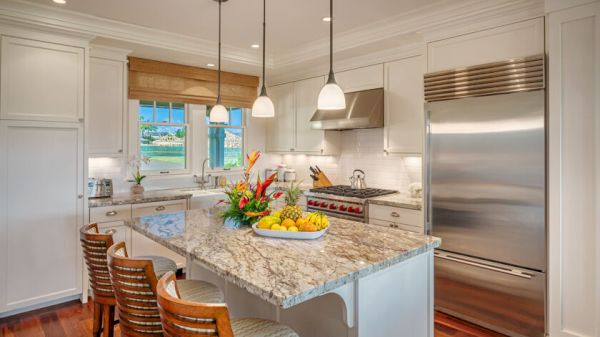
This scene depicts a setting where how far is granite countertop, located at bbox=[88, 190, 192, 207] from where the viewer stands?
11.8 ft

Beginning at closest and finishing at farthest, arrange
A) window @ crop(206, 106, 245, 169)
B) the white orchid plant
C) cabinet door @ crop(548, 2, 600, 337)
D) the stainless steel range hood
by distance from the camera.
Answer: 1. cabinet door @ crop(548, 2, 600, 337)
2. the stainless steel range hood
3. the white orchid plant
4. window @ crop(206, 106, 245, 169)

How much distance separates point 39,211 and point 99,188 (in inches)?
27.2

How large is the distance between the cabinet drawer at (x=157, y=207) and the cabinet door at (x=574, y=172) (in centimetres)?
343

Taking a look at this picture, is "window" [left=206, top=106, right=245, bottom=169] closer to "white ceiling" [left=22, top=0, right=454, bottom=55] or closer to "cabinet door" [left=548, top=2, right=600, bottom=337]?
"white ceiling" [left=22, top=0, right=454, bottom=55]

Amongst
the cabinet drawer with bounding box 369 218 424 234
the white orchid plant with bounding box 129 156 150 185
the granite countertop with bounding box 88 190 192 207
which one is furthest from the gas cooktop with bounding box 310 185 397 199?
the white orchid plant with bounding box 129 156 150 185

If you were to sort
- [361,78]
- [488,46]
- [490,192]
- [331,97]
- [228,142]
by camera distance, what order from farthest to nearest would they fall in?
1. [228,142]
2. [361,78]
3. [488,46]
4. [490,192]
5. [331,97]

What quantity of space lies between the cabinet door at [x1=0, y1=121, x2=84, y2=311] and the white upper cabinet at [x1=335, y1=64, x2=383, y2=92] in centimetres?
283

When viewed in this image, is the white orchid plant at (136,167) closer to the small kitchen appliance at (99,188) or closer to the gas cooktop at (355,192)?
the small kitchen appliance at (99,188)

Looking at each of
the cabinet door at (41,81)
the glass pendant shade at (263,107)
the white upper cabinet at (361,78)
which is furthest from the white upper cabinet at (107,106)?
the white upper cabinet at (361,78)

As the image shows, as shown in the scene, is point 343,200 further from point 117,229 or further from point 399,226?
point 117,229

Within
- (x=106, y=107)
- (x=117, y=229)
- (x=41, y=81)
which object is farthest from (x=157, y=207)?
(x=41, y=81)

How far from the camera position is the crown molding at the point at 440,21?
2.79 meters

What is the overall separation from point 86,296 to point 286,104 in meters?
3.24

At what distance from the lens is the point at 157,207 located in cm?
396
